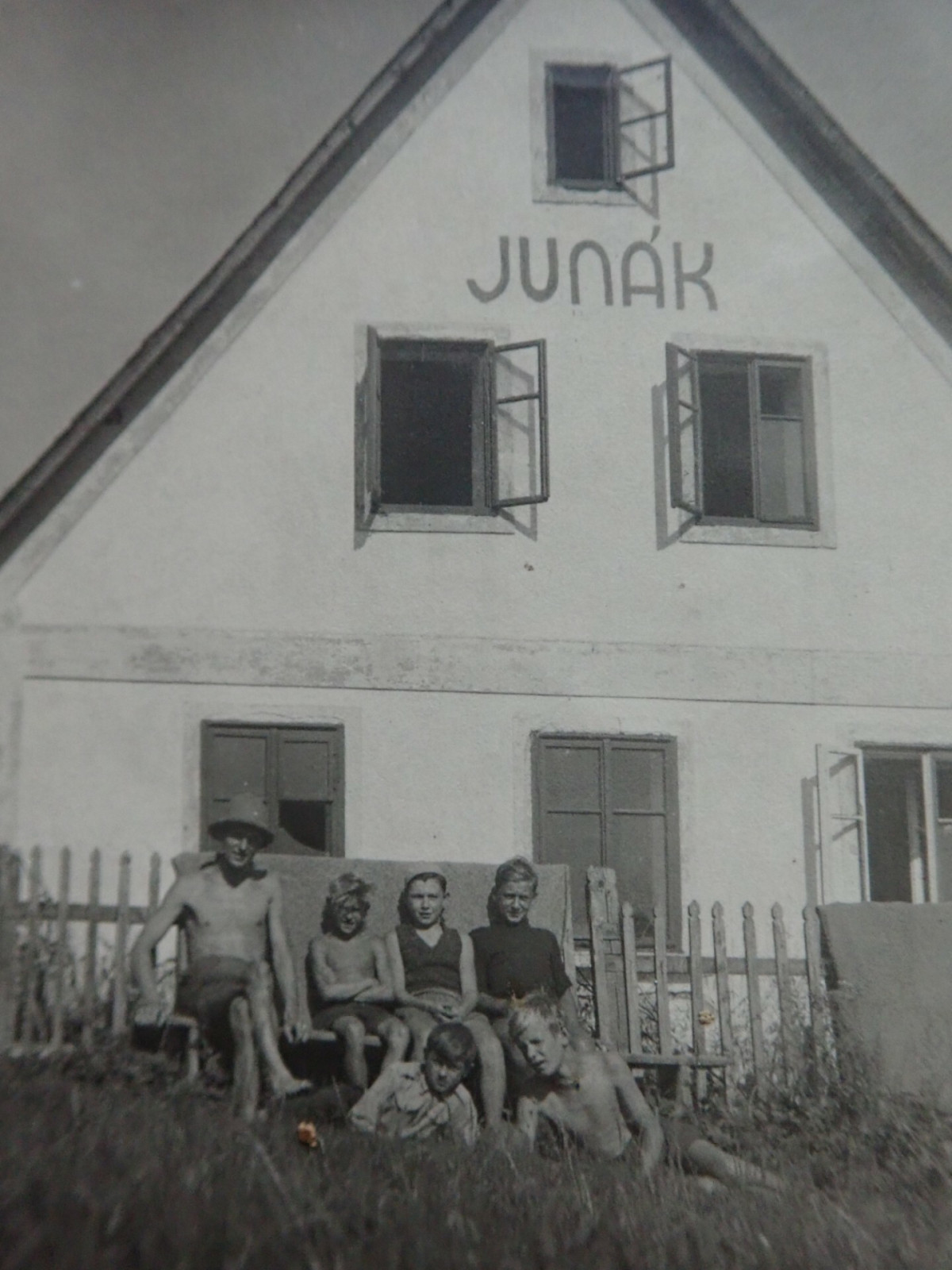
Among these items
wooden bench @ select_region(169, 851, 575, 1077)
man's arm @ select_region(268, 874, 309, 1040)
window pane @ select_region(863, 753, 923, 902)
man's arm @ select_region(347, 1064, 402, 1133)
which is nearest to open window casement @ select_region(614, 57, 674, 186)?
window pane @ select_region(863, 753, 923, 902)

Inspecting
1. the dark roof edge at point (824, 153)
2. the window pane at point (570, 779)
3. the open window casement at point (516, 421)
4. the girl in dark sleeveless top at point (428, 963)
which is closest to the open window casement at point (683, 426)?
the open window casement at point (516, 421)

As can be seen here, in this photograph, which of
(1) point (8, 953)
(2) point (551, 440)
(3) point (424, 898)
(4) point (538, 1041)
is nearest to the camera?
(4) point (538, 1041)

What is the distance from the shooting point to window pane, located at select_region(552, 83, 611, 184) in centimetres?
1155

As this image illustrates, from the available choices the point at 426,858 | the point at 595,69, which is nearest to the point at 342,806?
the point at 426,858

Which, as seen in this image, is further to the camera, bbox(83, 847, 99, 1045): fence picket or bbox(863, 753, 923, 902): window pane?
bbox(863, 753, 923, 902): window pane

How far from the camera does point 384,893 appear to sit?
954 cm

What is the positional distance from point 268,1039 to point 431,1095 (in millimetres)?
865

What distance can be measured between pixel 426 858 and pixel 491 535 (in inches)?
80.0

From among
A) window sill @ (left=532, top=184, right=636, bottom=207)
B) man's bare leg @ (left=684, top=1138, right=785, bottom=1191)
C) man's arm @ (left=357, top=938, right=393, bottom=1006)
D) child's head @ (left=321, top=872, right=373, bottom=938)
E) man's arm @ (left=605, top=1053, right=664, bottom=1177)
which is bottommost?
man's bare leg @ (left=684, top=1138, right=785, bottom=1191)

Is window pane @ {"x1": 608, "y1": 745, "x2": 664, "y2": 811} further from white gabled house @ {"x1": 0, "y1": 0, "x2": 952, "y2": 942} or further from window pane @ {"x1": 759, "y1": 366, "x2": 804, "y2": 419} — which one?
window pane @ {"x1": 759, "y1": 366, "x2": 804, "y2": 419}

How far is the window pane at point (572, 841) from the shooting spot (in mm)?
10773

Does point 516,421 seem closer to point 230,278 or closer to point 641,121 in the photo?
point 230,278

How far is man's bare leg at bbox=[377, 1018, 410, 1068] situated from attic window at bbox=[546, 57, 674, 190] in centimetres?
571

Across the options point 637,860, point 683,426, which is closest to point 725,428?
point 683,426
